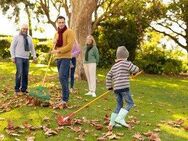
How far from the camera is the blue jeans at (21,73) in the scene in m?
13.3

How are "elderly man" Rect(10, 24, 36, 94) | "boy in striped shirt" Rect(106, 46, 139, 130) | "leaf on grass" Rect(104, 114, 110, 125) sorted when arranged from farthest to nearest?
"elderly man" Rect(10, 24, 36, 94), "leaf on grass" Rect(104, 114, 110, 125), "boy in striped shirt" Rect(106, 46, 139, 130)

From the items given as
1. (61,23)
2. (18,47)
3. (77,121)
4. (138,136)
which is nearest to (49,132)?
(77,121)

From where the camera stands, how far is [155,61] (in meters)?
30.1

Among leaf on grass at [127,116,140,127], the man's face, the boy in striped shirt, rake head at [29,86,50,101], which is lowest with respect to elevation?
leaf on grass at [127,116,140,127]

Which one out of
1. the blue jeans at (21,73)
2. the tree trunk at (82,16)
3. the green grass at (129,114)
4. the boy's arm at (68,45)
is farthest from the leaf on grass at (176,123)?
the tree trunk at (82,16)

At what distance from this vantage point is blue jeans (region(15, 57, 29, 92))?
13.3 m

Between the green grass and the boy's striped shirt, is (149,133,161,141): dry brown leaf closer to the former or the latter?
the green grass

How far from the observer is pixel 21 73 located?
13.5 meters

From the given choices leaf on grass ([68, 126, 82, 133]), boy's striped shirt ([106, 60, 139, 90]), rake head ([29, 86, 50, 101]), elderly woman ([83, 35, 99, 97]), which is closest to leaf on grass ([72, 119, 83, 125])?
leaf on grass ([68, 126, 82, 133])

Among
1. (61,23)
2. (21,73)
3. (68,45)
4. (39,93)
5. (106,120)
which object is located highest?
(61,23)

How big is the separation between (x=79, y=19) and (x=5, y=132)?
10917 millimetres

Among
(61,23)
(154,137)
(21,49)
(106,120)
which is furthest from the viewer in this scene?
(21,49)

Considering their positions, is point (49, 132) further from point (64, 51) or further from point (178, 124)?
point (178, 124)

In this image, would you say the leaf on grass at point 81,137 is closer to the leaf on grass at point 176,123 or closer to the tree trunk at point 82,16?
the leaf on grass at point 176,123
